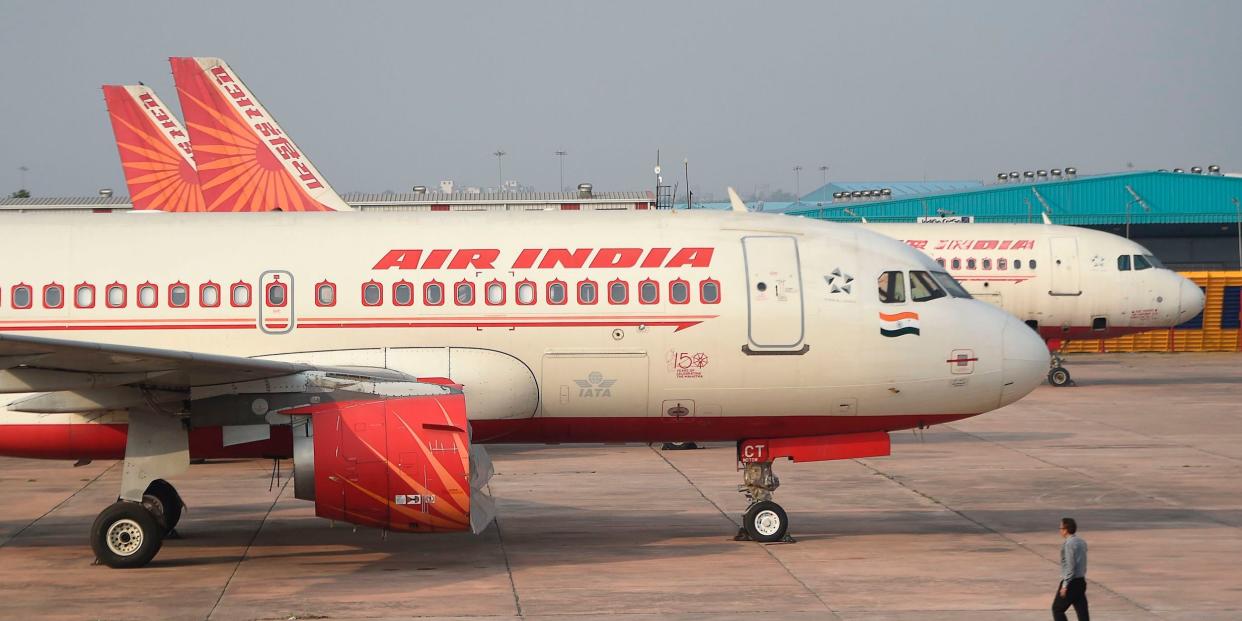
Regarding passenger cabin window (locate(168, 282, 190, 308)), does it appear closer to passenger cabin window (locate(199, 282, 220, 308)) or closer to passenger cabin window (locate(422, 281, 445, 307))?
passenger cabin window (locate(199, 282, 220, 308))

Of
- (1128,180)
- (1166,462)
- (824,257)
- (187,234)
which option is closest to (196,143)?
(187,234)

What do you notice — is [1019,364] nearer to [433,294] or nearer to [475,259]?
[475,259]

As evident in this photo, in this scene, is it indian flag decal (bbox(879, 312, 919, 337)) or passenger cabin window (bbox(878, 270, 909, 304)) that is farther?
passenger cabin window (bbox(878, 270, 909, 304))

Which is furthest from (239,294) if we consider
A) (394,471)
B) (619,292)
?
(619,292)

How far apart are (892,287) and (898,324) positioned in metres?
0.52

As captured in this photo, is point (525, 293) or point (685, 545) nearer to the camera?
point (525, 293)

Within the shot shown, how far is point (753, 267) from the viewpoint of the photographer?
1831 centimetres

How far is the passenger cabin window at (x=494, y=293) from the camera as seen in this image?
703 inches

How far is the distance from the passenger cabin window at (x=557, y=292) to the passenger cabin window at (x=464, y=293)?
3.24 ft

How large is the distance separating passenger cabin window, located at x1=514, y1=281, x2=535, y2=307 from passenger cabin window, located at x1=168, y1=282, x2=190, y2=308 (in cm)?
411

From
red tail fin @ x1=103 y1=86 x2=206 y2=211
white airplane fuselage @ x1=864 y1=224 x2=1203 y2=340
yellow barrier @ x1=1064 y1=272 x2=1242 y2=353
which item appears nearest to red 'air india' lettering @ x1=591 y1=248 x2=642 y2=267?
red tail fin @ x1=103 y1=86 x2=206 y2=211

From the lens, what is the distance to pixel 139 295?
→ 1762 centimetres

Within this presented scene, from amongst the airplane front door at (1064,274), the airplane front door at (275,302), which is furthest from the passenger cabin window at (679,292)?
the airplane front door at (1064,274)

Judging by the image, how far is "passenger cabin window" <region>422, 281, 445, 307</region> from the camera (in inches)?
701
